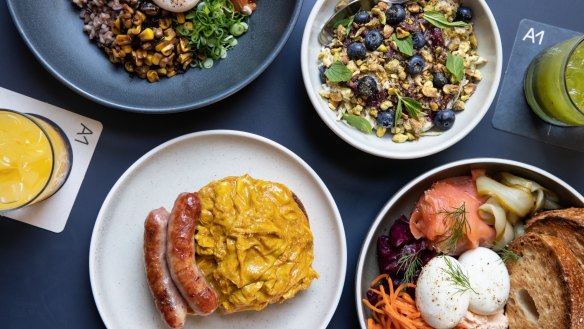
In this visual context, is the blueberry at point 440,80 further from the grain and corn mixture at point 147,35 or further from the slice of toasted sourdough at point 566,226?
the grain and corn mixture at point 147,35

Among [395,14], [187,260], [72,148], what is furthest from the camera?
[72,148]

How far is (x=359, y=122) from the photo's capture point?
6.22 feet

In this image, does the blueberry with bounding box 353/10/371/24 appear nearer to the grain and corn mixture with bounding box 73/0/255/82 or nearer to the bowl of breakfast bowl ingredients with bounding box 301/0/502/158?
the bowl of breakfast bowl ingredients with bounding box 301/0/502/158

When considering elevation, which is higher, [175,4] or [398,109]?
[175,4]

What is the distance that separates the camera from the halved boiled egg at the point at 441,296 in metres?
1.80

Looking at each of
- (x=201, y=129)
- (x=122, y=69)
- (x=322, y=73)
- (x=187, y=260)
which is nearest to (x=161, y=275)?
(x=187, y=260)

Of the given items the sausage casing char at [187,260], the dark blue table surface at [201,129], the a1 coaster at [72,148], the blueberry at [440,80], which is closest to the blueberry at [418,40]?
the blueberry at [440,80]

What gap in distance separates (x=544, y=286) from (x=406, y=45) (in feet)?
2.98

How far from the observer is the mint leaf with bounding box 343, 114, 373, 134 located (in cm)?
189

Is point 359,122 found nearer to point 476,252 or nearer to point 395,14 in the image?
point 395,14

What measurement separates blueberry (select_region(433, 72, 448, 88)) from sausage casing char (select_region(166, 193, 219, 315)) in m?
0.89

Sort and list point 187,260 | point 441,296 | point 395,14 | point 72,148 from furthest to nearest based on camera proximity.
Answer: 1. point 72,148
2. point 395,14
3. point 441,296
4. point 187,260

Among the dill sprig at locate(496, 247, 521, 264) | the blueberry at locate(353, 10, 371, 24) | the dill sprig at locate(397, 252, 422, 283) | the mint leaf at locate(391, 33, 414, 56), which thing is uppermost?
the blueberry at locate(353, 10, 371, 24)

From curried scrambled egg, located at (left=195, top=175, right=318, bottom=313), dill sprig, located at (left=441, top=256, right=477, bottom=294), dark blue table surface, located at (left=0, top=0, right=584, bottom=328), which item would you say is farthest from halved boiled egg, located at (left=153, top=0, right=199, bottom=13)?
dill sprig, located at (left=441, top=256, right=477, bottom=294)
